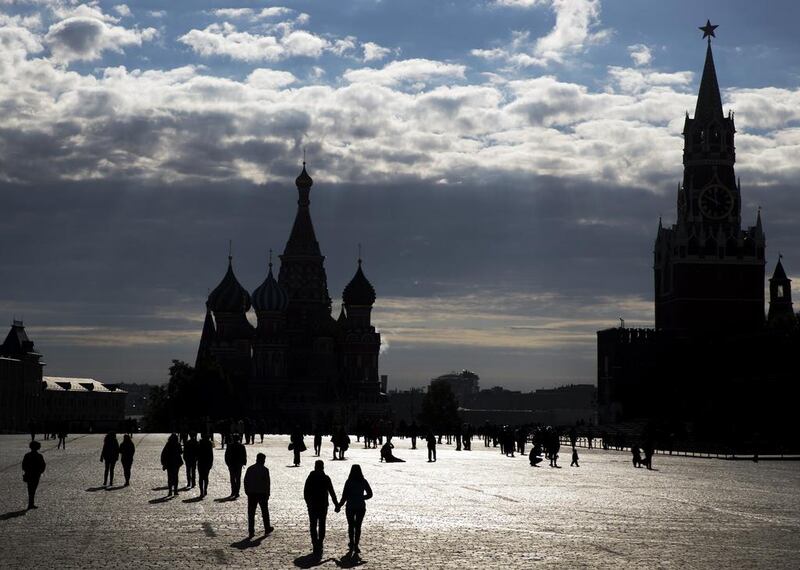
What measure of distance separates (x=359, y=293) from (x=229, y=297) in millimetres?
15901

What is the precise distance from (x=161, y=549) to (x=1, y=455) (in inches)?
1573

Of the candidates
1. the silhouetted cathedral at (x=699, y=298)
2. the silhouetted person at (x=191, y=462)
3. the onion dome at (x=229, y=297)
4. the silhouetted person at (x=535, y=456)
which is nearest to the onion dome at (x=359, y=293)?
the onion dome at (x=229, y=297)

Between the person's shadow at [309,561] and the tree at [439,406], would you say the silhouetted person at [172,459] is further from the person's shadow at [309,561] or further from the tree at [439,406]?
the tree at [439,406]

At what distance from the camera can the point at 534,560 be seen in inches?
814

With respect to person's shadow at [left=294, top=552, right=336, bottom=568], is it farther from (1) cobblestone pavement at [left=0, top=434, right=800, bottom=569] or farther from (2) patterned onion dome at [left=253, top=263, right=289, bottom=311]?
(2) patterned onion dome at [left=253, top=263, right=289, bottom=311]

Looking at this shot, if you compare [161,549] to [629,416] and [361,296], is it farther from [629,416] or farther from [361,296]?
[361,296]

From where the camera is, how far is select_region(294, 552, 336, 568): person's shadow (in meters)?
20.2

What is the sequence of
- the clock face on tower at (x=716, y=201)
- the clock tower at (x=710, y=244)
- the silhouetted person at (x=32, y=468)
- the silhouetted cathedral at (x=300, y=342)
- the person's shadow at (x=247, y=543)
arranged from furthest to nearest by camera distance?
the silhouetted cathedral at (x=300, y=342) < the clock face on tower at (x=716, y=201) < the clock tower at (x=710, y=244) < the silhouetted person at (x=32, y=468) < the person's shadow at (x=247, y=543)

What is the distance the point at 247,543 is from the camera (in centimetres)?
2297

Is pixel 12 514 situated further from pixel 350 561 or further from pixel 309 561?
pixel 350 561

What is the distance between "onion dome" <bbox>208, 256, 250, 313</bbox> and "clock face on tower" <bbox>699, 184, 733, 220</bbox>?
58495 millimetres

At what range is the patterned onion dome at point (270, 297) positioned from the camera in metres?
172

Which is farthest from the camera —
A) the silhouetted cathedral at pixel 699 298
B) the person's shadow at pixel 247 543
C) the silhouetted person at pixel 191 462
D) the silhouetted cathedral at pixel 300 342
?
the silhouetted cathedral at pixel 300 342

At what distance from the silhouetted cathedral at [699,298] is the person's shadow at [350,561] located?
107 meters
